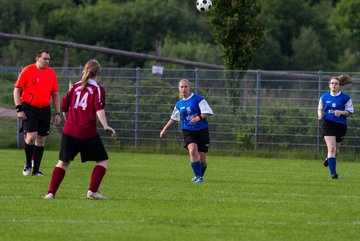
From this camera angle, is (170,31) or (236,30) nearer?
(236,30)

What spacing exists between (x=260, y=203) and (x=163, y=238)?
340cm

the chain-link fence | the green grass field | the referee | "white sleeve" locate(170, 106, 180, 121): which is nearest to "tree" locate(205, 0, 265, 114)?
the chain-link fence

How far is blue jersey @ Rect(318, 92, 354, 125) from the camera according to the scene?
18203 mm

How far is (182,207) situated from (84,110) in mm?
1725

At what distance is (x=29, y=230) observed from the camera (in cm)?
1003

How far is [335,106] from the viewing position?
59.8 ft

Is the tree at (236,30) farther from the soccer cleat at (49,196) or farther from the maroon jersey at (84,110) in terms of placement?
the soccer cleat at (49,196)

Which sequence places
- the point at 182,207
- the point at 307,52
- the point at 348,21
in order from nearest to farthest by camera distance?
1. the point at 182,207
2. the point at 307,52
3. the point at 348,21

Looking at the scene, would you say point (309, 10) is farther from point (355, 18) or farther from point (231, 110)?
point (231, 110)

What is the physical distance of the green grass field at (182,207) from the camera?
32.6ft

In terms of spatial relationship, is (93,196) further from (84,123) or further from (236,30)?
(236,30)

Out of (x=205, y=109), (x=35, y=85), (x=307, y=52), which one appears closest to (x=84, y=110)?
(x=205, y=109)

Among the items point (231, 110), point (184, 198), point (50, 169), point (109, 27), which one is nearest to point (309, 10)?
point (109, 27)

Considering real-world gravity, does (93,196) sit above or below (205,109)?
below
